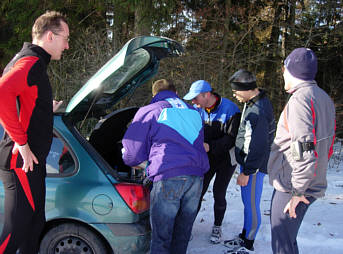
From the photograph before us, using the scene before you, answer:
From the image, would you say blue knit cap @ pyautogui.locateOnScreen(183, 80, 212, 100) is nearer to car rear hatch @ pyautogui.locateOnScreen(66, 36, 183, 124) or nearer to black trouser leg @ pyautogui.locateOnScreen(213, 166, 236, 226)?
car rear hatch @ pyautogui.locateOnScreen(66, 36, 183, 124)

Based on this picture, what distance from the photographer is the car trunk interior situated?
346 centimetres

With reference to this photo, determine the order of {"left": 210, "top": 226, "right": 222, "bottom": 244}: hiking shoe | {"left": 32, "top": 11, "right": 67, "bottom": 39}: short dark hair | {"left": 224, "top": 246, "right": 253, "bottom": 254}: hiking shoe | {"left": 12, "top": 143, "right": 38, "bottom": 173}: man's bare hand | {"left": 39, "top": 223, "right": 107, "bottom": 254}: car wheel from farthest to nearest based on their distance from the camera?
{"left": 210, "top": 226, "right": 222, "bottom": 244}: hiking shoe, {"left": 224, "top": 246, "right": 253, "bottom": 254}: hiking shoe, {"left": 39, "top": 223, "right": 107, "bottom": 254}: car wheel, {"left": 32, "top": 11, "right": 67, "bottom": 39}: short dark hair, {"left": 12, "top": 143, "right": 38, "bottom": 173}: man's bare hand

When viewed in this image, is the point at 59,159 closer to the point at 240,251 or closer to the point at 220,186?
the point at 220,186

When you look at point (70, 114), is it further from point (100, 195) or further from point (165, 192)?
point (165, 192)

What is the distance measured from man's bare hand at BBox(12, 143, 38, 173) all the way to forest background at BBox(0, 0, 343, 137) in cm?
450

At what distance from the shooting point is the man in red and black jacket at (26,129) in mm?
2035

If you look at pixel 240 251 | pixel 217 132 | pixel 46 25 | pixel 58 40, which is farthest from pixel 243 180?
pixel 46 25

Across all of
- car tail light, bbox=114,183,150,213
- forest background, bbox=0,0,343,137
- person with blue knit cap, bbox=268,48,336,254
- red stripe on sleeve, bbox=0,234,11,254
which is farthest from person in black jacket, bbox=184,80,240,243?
forest background, bbox=0,0,343,137

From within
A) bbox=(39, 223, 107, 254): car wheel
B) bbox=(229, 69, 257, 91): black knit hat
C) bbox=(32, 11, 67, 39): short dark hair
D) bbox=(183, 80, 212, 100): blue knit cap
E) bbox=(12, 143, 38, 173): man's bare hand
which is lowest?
bbox=(39, 223, 107, 254): car wheel

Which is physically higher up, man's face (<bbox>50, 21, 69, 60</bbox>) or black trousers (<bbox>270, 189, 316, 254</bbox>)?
man's face (<bbox>50, 21, 69, 60</bbox>)

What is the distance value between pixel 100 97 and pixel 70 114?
1.34 ft

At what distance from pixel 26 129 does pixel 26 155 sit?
0.58ft

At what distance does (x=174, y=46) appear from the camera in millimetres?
2869

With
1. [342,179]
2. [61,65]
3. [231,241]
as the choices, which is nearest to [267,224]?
[231,241]
